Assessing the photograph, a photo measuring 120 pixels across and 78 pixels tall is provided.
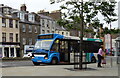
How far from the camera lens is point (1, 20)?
166ft

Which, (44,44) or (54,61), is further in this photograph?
(44,44)

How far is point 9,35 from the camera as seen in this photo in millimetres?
52375

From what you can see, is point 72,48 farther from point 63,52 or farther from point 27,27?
point 27,27

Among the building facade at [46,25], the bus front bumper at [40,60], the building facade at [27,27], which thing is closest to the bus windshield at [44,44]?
the bus front bumper at [40,60]

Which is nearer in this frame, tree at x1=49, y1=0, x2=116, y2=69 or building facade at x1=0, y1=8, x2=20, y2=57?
tree at x1=49, y1=0, x2=116, y2=69

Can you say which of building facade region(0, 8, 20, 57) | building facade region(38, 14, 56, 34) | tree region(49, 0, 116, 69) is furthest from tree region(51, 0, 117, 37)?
building facade region(38, 14, 56, 34)

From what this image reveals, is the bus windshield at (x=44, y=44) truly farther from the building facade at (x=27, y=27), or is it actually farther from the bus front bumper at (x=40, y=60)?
the building facade at (x=27, y=27)

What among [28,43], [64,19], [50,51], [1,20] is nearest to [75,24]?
[64,19]

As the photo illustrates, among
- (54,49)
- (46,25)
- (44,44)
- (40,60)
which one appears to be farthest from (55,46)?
(46,25)

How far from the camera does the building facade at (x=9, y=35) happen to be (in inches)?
1996

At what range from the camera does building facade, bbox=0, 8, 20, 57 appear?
50688mm

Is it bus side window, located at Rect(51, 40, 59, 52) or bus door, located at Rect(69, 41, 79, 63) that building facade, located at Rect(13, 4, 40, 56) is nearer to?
bus door, located at Rect(69, 41, 79, 63)

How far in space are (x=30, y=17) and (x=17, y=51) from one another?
33.3ft

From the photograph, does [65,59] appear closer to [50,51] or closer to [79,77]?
[50,51]
